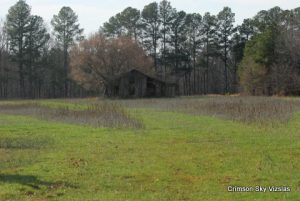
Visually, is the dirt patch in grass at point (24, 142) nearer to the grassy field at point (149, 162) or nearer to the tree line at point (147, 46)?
the grassy field at point (149, 162)

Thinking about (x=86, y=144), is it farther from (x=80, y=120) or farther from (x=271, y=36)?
(x=271, y=36)

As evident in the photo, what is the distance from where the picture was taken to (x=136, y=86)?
72.6 metres

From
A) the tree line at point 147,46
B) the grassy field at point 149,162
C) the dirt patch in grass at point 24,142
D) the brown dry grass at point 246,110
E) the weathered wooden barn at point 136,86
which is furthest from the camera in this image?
Result: the tree line at point 147,46

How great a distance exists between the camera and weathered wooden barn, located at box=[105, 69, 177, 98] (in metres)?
72.8

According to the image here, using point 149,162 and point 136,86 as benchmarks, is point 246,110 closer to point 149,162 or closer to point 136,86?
point 149,162

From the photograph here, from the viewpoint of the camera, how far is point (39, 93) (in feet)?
336

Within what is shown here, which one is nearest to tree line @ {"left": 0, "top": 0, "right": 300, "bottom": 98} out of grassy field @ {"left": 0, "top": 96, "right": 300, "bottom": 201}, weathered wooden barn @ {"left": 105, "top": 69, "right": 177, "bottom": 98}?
weathered wooden barn @ {"left": 105, "top": 69, "right": 177, "bottom": 98}

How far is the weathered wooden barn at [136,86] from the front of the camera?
239 feet

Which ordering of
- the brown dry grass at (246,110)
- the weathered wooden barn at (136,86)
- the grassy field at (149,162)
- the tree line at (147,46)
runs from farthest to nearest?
the tree line at (147,46)
the weathered wooden barn at (136,86)
the brown dry grass at (246,110)
the grassy field at (149,162)

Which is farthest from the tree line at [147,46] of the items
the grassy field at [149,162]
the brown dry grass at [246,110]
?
the grassy field at [149,162]

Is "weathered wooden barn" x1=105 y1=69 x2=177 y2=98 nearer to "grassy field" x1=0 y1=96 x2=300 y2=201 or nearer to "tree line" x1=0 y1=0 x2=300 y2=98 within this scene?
"tree line" x1=0 y1=0 x2=300 y2=98

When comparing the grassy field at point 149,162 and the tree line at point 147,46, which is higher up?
the tree line at point 147,46

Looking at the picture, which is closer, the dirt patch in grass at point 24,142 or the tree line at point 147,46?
the dirt patch in grass at point 24,142

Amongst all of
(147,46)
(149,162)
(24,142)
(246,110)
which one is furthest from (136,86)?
(149,162)
